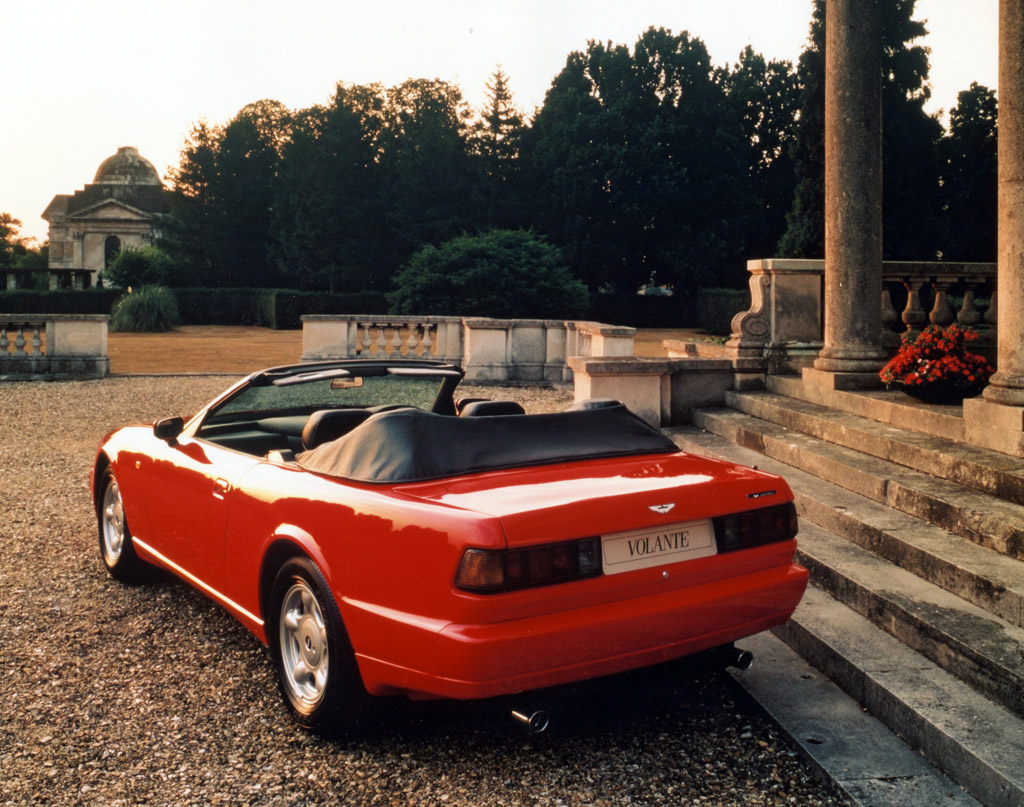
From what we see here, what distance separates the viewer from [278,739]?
361cm

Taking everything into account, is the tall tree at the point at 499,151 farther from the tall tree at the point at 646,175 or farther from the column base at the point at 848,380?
the column base at the point at 848,380

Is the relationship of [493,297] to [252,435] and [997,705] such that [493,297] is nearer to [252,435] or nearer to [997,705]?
[252,435]

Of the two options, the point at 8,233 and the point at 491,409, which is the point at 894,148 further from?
the point at 8,233

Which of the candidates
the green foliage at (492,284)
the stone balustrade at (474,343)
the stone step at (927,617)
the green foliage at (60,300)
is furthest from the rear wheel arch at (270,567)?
the green foliage at (60,300)

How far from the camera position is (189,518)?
15.2 feet

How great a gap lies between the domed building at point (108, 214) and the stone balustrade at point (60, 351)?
58299mm

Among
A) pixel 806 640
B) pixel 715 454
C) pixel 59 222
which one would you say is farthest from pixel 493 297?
pixel 59 222

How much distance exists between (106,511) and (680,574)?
3873mm

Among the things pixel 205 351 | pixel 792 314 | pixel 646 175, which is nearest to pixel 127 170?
pixel 646 175

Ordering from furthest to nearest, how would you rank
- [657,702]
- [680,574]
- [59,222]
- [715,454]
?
[59,222]
[715,454]
[657,702]
[680,574]

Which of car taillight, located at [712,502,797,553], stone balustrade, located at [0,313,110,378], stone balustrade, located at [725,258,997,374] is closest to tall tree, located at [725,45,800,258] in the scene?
stone balustrade, located at [0,313,110,378]

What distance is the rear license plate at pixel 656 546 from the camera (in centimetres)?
326

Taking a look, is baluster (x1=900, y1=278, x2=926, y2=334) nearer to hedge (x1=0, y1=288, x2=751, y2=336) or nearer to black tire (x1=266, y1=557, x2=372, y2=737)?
black tire (x1=266, y1=557, x2=372, y2=737)

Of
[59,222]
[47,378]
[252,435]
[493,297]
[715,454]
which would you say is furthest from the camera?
[59,222]
